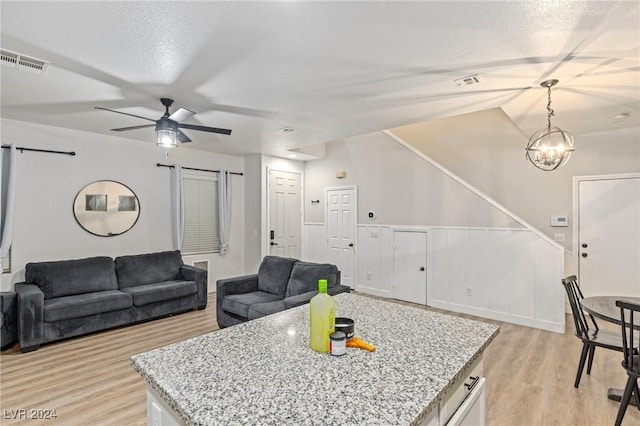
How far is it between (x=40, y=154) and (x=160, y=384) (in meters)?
4.60

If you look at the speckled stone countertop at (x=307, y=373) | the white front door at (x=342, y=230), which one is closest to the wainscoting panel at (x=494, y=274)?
the white front door at (x=342, y=230)

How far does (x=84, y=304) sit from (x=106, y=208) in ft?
5.22

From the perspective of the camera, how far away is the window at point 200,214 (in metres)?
5.68

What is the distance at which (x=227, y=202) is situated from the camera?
6090 millimetres

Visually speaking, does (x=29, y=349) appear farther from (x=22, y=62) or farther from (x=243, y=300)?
(x=22, y=62)

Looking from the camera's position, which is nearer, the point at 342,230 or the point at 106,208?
the point at 106,208

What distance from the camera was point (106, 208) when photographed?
4.80m

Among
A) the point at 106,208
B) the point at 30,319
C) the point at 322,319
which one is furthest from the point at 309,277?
the point at 106,208

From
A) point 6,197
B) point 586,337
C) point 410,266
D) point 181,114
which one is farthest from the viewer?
point 410,266

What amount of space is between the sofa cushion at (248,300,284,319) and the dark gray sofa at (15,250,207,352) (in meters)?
1.62

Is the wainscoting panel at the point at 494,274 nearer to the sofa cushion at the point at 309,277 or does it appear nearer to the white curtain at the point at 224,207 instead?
the sofa cushion at the point at 309,277

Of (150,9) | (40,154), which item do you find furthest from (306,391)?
(40,154)

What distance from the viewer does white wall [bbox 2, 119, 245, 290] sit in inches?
162

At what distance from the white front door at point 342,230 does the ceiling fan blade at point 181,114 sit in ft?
12.0
